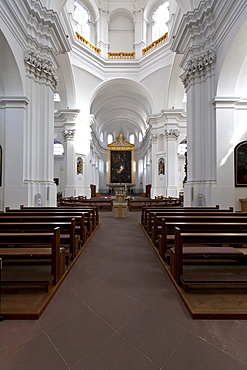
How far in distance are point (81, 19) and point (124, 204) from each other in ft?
54.8

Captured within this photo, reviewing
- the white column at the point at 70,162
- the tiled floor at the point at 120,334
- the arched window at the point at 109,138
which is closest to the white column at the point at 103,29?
the white column at the point at 70,162

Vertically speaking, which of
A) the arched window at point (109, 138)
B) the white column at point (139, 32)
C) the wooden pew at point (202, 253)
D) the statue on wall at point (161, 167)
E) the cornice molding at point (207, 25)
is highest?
the white column at point (139, 32)

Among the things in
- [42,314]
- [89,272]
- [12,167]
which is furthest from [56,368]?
[12,167]

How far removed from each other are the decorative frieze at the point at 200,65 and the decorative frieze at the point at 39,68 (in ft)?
18.4

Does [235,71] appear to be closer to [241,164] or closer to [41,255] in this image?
[241,164]

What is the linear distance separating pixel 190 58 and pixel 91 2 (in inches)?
540

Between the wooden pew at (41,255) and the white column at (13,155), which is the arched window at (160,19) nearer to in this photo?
the white column at (13,155)

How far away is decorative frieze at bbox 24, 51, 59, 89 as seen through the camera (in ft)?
23.5

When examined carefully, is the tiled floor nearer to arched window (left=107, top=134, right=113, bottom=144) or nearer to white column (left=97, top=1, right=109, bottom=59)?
white column (left=97, top=1, right=109, bottom=59)

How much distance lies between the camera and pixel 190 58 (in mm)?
7949

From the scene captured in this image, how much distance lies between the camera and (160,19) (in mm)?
16547

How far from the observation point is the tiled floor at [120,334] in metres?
1.44

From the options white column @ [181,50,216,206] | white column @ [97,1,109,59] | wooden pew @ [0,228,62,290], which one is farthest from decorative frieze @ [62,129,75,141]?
wooden pew @ [0,228,62,290]

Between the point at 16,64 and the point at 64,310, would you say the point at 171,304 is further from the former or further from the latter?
the point at 16,64
